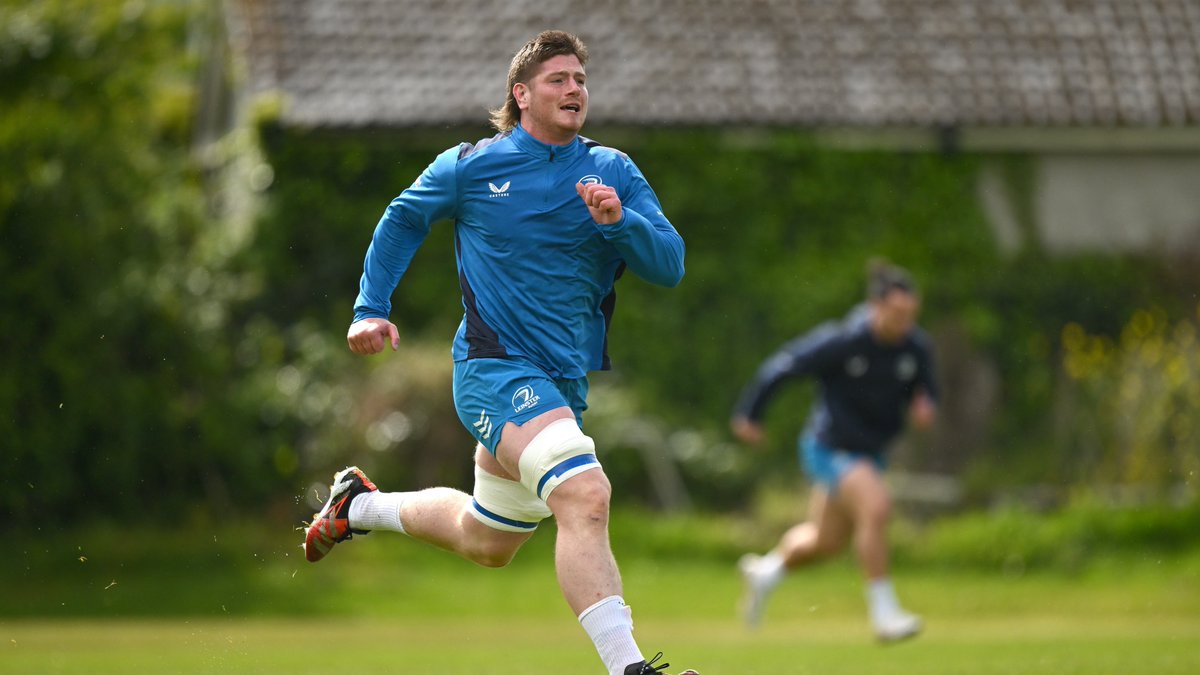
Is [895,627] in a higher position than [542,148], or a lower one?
lower

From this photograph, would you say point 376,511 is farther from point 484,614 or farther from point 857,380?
point 484,614

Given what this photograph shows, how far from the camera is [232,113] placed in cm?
2223

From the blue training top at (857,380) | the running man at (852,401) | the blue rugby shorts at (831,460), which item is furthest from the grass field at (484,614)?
the blue training top at (857,380)

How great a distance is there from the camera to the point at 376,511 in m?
6.88

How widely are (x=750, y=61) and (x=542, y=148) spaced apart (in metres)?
11.4

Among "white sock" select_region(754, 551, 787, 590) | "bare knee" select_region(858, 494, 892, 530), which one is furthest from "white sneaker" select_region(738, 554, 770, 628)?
"bare knee" select_region(858, 494, 892, 530)

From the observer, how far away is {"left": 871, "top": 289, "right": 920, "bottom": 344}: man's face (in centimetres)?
1123

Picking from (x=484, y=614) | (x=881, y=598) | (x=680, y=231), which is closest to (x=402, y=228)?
(x=881, y=598)

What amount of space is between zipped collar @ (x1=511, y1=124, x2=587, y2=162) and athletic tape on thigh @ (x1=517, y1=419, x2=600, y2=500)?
1023 mm

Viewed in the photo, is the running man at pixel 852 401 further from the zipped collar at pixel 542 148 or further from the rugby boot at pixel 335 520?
the zipped collar at pixel 542 148

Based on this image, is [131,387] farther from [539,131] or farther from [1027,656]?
[539,131]

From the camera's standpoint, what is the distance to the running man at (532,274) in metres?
5.93

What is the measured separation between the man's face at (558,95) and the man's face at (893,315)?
5443 millimetres

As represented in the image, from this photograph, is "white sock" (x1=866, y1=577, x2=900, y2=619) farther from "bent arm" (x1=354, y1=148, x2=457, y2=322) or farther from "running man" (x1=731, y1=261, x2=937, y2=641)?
"bent arm" (x1=354, y1=148, x2=457, y2=322)
